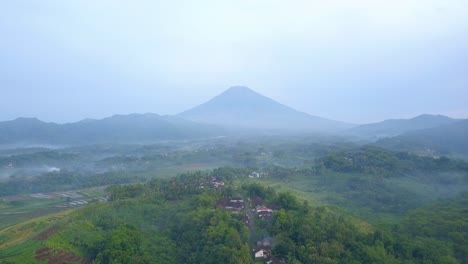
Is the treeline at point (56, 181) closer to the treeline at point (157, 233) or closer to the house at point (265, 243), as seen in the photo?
the treeline at point (157, 233)

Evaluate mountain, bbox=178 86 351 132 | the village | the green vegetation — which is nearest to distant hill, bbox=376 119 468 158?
the green vegetation

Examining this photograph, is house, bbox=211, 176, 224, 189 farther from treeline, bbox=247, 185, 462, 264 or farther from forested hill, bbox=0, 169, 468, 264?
treeline, bbox=247, 185, 462, 264

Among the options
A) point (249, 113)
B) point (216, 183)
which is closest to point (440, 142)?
point (216, 183)

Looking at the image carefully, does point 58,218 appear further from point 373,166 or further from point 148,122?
point 148,122

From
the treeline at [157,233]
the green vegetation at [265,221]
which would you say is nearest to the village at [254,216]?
the green vegetation at [265,221]

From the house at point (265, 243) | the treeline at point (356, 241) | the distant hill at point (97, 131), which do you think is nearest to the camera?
the treeline at point (356, 241)

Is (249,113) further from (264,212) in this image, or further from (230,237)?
(230,237)

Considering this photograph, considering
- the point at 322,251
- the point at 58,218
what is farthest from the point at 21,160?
the point at 322,251
